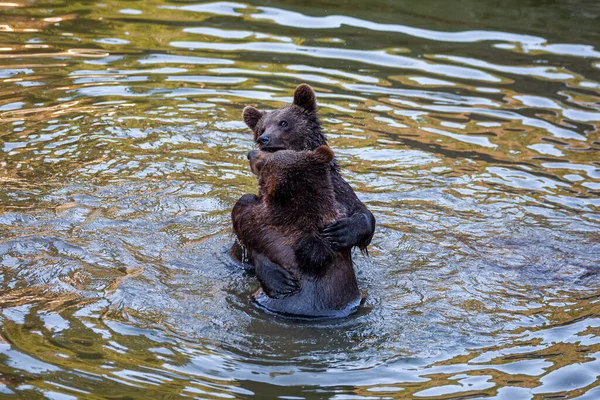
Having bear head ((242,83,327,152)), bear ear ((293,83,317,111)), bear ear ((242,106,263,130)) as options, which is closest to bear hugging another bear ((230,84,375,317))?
bear head ((242,83,327,152))

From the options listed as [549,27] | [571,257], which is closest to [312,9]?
[549,27]

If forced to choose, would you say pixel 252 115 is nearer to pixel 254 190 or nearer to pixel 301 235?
pixel 254 190

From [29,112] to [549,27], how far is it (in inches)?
371

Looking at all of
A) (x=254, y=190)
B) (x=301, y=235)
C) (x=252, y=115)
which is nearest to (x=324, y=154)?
(x=301, y=235)

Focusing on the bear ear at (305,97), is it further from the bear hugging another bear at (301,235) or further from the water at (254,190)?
the water at (254,190)

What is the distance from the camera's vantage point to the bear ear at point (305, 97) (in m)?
8.90

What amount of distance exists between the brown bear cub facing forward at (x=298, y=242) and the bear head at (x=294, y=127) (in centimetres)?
107

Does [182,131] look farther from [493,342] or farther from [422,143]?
[493,342]

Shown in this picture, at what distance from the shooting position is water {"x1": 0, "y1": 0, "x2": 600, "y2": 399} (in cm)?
665

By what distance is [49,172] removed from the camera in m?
10.4

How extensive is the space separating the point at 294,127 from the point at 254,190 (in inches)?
71.0

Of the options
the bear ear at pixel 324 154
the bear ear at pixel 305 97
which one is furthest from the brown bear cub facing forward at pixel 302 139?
the bear ear at pixel 324 154

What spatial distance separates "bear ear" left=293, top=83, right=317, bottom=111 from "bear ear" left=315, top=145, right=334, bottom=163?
1801 millimetres

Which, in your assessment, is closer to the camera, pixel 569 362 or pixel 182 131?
pixel 569 362
